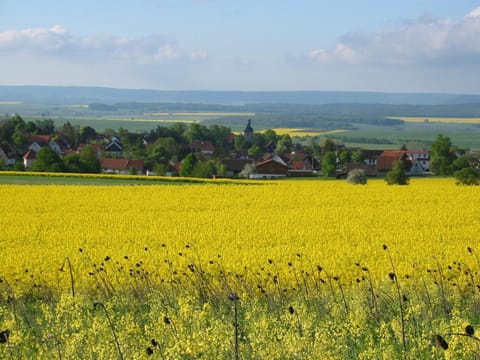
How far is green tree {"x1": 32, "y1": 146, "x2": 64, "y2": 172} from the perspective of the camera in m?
63.7

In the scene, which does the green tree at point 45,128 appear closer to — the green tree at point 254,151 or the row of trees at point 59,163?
the green tree at point 254,151

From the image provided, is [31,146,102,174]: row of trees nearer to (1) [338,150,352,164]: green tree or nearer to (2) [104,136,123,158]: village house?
(1) [338,150,352,164]: green tree

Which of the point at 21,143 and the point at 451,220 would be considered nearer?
the point at 451,220

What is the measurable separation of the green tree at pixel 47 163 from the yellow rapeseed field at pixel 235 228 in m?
30.3

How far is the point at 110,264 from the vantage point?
14562 millimetres

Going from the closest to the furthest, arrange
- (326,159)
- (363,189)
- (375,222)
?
(375,222) < (363,189) < (326,159)

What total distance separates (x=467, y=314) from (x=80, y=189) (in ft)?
80.6

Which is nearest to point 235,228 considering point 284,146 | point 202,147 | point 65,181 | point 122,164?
point 65,181

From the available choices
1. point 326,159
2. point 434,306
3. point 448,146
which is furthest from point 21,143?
point 434,306

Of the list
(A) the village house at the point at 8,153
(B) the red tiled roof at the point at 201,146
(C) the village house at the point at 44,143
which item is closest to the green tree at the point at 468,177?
(A) the village house at the point at 8,153

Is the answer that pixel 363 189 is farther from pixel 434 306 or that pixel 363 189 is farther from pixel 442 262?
pixel 434 306

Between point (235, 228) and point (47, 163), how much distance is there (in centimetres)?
4757

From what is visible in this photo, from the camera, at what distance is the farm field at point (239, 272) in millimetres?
7730

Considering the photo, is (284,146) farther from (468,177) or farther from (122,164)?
(468,177)
